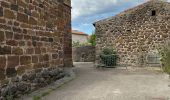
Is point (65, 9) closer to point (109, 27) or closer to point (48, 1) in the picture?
point (48, 1)

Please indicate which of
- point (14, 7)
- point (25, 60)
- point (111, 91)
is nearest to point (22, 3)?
point (14, 7)

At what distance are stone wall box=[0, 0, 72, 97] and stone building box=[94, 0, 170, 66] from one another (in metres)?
7.45

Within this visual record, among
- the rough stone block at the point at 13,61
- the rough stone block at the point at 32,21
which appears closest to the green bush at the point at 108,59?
the rough stone block at the point at 32,21

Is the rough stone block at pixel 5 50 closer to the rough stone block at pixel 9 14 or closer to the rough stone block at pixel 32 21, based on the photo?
the rough stone block at pixel 9 14

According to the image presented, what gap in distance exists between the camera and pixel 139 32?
56.7 ft

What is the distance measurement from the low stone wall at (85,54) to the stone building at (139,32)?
15.0 ft

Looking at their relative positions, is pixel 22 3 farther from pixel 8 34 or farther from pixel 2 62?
pixel 2 62

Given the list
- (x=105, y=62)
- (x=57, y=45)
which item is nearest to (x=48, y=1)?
(x=57, y=45)

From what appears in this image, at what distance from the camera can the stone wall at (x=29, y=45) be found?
666 centimetres

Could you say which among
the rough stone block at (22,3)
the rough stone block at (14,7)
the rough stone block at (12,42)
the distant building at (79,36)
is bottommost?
the rough stone block at (12,42)

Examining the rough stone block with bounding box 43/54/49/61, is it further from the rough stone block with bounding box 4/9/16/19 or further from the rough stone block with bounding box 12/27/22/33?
the rough stone block with bounding box 4/9/16/19

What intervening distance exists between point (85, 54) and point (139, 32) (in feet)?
22.2

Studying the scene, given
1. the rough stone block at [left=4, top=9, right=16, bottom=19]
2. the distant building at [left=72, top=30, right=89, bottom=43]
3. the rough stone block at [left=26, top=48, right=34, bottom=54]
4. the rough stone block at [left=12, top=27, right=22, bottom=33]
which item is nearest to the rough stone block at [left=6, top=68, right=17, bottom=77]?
the rough stone block at [left=26, top=48, right=34, bottom=54]

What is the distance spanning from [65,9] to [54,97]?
19.8 feet
